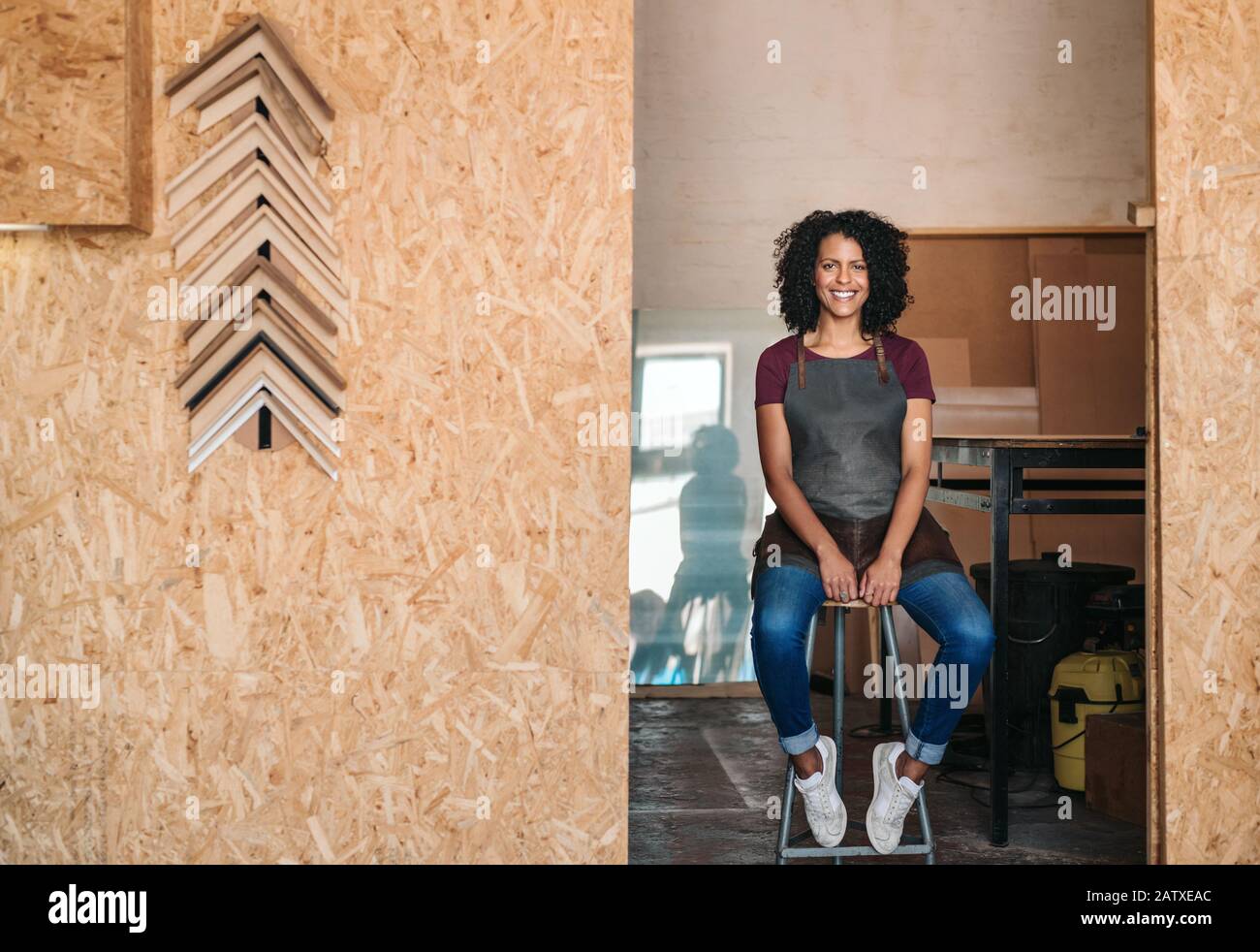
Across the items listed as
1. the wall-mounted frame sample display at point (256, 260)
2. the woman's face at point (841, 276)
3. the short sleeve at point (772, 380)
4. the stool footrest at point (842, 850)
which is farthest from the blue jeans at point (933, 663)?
the wall-mounted frame sample display at point (256, 260)

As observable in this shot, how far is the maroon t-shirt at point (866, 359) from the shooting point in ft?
10.6

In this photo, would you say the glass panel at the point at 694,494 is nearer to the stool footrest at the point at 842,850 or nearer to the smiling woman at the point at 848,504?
the smiling woman at the point at 848,504

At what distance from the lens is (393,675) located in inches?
112

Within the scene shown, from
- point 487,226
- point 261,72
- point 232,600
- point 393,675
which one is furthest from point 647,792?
point 261,72

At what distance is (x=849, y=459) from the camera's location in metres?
3.20

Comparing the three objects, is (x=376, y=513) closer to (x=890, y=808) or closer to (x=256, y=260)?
(x=256, y=260)

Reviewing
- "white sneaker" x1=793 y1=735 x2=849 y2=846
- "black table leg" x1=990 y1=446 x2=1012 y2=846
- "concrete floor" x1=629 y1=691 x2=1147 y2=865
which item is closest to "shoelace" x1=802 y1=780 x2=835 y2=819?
"white sneaker" x1=793 y1=735 x2=849 y2=846

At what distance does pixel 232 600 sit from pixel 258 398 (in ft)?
1.57

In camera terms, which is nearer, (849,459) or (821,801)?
(821,801)

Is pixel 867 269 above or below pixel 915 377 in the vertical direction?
above

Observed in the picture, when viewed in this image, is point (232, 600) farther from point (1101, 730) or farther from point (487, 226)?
point (1101, 730)

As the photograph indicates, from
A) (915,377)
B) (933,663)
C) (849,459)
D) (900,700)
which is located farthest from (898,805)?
(915,377)

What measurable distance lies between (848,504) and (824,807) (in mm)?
778
